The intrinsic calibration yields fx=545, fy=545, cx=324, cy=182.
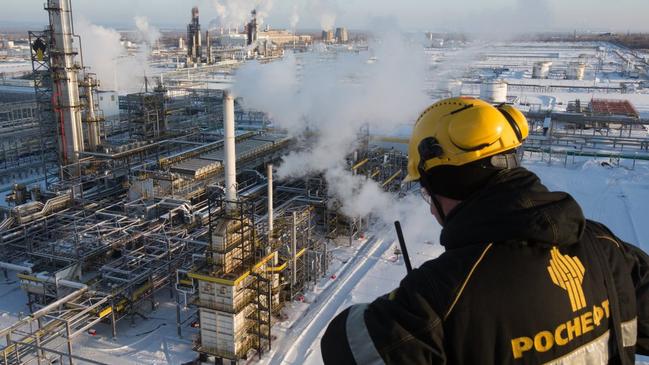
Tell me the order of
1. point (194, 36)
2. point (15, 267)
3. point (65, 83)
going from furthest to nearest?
1. point (194, 36)
2. point (65, 83)
3. point (15, 267)

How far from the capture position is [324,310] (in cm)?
1032

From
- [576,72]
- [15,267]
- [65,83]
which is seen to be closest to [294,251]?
[15,267]

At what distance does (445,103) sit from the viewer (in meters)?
1.80

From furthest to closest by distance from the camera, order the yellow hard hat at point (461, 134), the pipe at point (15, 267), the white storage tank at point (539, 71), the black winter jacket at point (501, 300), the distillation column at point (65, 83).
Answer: the white storage tank at point (539, 71), the distillation column at point (65, 83), the pipe at point (15, 267), the yellow hard hat at point (461, 134), the black winter jacket at point (501, 300)

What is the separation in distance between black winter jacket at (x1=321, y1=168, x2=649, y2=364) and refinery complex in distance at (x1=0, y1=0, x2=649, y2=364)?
6259mm

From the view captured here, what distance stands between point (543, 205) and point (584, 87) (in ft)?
144

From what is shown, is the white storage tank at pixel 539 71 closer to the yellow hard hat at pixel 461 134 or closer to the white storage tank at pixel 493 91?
the white storage tank at pixel 493 91

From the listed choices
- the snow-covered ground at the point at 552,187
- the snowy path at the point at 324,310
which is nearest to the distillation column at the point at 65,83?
the snowy path at the point at 324,310

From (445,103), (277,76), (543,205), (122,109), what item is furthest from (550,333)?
(122,109)

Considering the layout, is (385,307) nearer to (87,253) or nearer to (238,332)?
(238,332)

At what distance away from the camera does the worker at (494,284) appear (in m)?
1.31

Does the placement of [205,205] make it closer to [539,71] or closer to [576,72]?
[539,71]

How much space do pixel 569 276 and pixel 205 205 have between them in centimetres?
1248

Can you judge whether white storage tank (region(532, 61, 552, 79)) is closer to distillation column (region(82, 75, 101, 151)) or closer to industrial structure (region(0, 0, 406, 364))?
industrial structure (region(0, 0, 406, 364))
